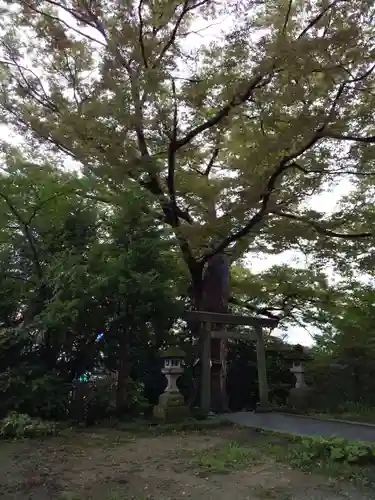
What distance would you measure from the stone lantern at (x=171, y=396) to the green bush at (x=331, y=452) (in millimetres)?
2651

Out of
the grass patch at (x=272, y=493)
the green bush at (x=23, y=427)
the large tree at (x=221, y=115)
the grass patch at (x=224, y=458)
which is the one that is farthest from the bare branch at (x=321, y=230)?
the grass patch at (x=272, y=493)

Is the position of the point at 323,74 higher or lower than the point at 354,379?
higher

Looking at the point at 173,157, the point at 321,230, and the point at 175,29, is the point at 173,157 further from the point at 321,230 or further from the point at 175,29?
the point at 321,230

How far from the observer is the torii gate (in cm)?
783

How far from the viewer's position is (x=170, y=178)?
27.7ft

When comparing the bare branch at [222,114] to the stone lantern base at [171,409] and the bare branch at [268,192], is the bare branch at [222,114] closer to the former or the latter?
the bare branch at [268,192]

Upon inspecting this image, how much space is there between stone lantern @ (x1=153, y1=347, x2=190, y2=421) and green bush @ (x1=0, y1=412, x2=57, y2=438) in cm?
190

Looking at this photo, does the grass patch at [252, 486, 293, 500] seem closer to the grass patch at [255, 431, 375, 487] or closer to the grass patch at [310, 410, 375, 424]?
the grass patch at [255, 431, 375, 487]

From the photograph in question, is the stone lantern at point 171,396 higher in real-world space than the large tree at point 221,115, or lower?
lower

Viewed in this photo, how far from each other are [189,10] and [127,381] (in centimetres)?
634

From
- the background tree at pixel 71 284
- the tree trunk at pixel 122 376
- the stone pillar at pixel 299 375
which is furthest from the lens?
the stone pillar at pixel 299 375

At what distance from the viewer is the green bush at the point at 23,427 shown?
18.0 ft

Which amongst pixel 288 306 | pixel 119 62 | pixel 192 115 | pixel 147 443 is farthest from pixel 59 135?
pixel 288 306

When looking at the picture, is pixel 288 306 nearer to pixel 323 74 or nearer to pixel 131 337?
pixel 131 337
